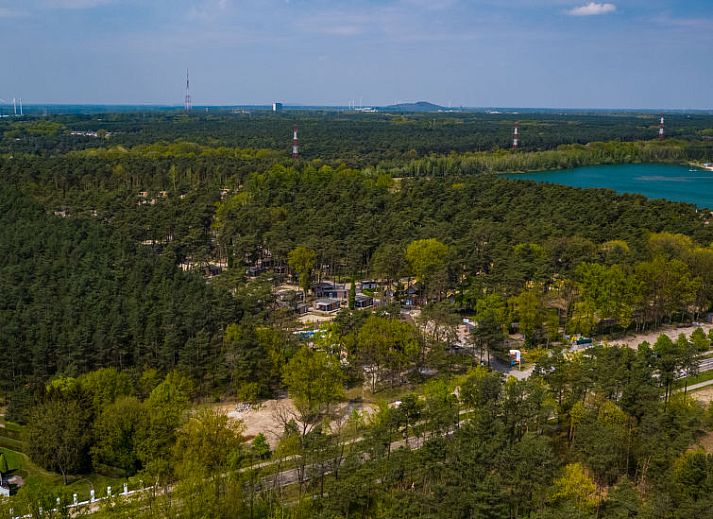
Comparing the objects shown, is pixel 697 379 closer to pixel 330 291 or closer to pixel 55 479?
pixel 330 291

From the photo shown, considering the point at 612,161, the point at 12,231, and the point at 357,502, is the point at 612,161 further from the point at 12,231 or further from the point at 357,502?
the point at 357,502

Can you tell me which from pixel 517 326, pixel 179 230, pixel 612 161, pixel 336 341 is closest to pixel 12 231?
pixel 179 230

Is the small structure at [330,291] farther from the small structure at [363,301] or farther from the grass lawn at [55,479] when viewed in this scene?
the grass lawn at [55,479]

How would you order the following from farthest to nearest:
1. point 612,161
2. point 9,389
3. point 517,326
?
point 612,161 < point 517,326 < point 9,389

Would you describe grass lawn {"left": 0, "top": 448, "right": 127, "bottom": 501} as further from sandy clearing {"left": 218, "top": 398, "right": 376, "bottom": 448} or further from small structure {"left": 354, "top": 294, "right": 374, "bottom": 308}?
small structure {"left": 354, "top": 294, "right": 374, "bottom": 308}

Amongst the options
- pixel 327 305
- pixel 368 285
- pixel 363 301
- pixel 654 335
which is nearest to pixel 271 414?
pixel 327 305

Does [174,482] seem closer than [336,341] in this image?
Yes

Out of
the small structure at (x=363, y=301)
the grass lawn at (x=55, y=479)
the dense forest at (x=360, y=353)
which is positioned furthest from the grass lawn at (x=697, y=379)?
the grass lawn at (x=55, y=479)

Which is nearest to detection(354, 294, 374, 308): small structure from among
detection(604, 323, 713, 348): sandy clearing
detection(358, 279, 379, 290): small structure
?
detection(358, 279, 379, 290): small structure
